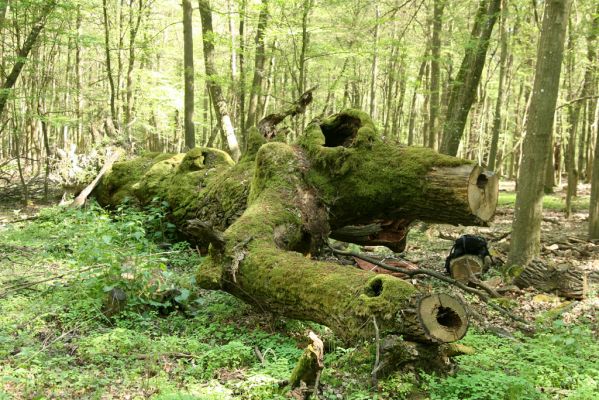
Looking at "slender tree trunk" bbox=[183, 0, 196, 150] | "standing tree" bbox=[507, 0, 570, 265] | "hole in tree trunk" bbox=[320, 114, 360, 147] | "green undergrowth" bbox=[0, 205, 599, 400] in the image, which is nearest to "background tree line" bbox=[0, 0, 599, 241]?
"slender tree trunk" bbox=[183, 0, 196, 150]

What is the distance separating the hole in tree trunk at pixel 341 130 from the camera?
6.94 meters

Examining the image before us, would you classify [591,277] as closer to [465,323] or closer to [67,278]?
[465,323]

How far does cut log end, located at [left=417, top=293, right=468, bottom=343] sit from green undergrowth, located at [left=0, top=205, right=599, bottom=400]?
0.35 meters

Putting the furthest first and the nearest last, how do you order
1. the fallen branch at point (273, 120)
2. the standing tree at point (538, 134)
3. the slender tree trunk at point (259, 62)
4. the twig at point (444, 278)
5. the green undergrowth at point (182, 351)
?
the slender tree trunk at point (259, 62) → the fallen branch at point (273, 120) → the standing tree at point (538, 134) → the twig at point (444, 278) → the green undergrowth at point (182, 351)

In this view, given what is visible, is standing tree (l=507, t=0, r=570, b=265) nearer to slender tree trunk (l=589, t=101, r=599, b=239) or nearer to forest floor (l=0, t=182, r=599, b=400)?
forest floor (l=0, t=182, r=599, b=400)

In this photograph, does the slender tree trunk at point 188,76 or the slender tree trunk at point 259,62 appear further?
the slender tree trunk at point 259,62

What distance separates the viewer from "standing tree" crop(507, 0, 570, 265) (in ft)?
24.1

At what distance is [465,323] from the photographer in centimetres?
369

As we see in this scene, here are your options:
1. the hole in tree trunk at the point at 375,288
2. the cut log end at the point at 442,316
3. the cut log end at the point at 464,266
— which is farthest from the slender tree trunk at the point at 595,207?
the hole in tree trunk at the point at 375,288

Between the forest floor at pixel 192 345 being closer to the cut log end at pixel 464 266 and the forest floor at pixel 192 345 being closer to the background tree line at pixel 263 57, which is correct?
the cut log end at pixel 464 266

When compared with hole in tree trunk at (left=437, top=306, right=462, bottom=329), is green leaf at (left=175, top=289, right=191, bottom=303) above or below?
below

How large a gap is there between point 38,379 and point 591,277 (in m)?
8.04

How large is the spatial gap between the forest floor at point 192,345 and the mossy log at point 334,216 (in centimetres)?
38

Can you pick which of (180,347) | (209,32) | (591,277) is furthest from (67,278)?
(209,32)
